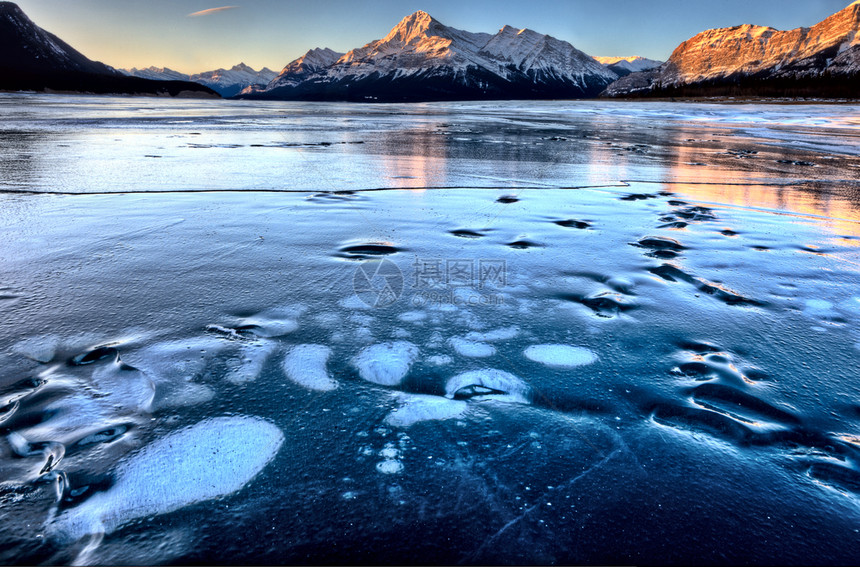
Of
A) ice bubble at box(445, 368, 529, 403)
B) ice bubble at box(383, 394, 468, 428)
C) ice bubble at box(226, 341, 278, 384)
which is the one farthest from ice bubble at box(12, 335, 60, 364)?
ice bubble at box(445, 368, 529, 403)

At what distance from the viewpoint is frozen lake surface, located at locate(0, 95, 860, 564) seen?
139cm

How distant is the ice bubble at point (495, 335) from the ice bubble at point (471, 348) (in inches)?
1.7

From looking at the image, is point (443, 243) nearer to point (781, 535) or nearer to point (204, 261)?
point (204, 261)

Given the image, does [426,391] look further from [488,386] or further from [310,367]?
[310,367]

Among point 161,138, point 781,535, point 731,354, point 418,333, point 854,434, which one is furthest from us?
point 161,138

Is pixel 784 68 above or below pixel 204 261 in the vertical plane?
above

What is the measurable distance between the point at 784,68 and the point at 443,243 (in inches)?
8920

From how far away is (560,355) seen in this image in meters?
2.31

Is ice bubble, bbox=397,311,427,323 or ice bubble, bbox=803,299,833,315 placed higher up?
ice bubble, bbox=397,311,427,323

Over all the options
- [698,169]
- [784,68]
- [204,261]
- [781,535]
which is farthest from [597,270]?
[784,68]

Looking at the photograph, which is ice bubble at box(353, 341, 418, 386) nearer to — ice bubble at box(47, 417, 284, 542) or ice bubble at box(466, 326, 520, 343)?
ice bubble at box(466, 326, 520, 343)

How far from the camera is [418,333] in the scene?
8.20 ft

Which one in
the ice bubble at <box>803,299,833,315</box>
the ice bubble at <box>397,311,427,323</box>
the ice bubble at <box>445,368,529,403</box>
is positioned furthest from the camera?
the ice bubble at <box>803,299,833,315</box>

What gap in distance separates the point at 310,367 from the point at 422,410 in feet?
1.92
